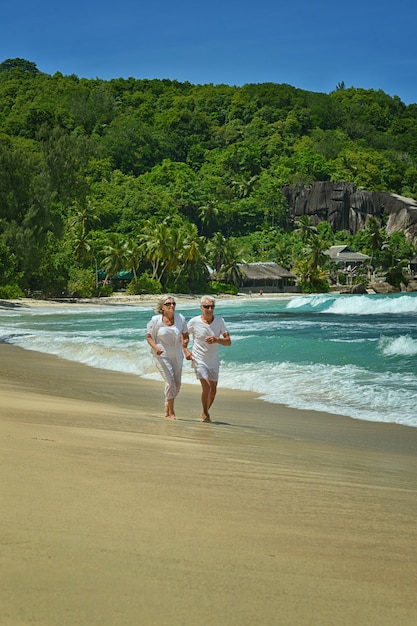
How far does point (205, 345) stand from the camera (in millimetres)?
9992

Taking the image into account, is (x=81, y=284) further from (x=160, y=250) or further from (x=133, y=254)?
(x=160, y=250)

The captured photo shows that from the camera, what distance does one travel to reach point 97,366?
20.3 m

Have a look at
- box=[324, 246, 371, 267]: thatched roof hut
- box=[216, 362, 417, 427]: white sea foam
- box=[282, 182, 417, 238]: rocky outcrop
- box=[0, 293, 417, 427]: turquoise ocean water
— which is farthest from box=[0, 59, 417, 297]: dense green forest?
box=[216, 362, 417, 427]: white sea foam

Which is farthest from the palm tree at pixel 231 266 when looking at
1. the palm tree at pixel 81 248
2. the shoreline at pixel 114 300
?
the palm tree at pixel 81 248

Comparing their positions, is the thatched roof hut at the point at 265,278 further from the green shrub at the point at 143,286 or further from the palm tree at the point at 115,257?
the palm tree at the point at 115,257

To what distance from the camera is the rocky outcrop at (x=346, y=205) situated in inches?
5423

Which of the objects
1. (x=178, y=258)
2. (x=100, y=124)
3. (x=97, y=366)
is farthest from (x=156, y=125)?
(x=97, y=366)

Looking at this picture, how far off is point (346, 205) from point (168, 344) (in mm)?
131158

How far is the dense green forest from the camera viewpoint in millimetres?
57219

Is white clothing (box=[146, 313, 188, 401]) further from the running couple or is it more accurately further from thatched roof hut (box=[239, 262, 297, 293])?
thatched roof hut (box=[239, 262, 297, 293])

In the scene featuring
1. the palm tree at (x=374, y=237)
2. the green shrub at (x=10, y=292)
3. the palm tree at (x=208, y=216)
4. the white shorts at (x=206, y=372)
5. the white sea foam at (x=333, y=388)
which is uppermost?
the palm tree at (x=208, y=216)

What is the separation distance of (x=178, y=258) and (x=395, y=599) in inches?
3332

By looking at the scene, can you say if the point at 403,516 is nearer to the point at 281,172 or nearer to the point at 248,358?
the point at 248,358

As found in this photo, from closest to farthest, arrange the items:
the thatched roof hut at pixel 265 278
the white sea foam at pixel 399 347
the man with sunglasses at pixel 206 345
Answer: the man with sunglasses at pixel 206 345 → the white sea foam at pixel 399 347 → the thatched roof hut at pixel 265 278
